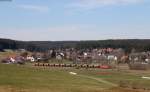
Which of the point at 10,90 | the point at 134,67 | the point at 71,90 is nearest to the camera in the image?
the point at 10,90

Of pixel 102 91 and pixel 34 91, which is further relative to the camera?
pixel 102 91

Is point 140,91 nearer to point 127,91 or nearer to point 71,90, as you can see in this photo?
point 127,91

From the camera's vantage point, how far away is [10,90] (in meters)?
35.3

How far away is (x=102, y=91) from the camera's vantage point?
38.4m

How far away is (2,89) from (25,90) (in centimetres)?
195

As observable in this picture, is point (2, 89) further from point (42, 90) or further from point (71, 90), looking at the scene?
point (71, 90)

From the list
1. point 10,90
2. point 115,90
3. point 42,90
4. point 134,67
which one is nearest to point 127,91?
point 115,90

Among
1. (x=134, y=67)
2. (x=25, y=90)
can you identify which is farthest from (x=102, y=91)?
(x=134, y=67)

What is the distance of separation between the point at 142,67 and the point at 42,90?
288ft

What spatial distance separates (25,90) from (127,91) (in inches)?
372

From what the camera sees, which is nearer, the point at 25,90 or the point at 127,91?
the point at 25,90

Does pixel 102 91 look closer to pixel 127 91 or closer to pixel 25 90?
pixel 127 91

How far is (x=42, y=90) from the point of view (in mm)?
37344

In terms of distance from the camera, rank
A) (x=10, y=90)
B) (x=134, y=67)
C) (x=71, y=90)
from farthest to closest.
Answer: (x=134, y=67) → (x=71, y=90) → (x=10, y=90)
